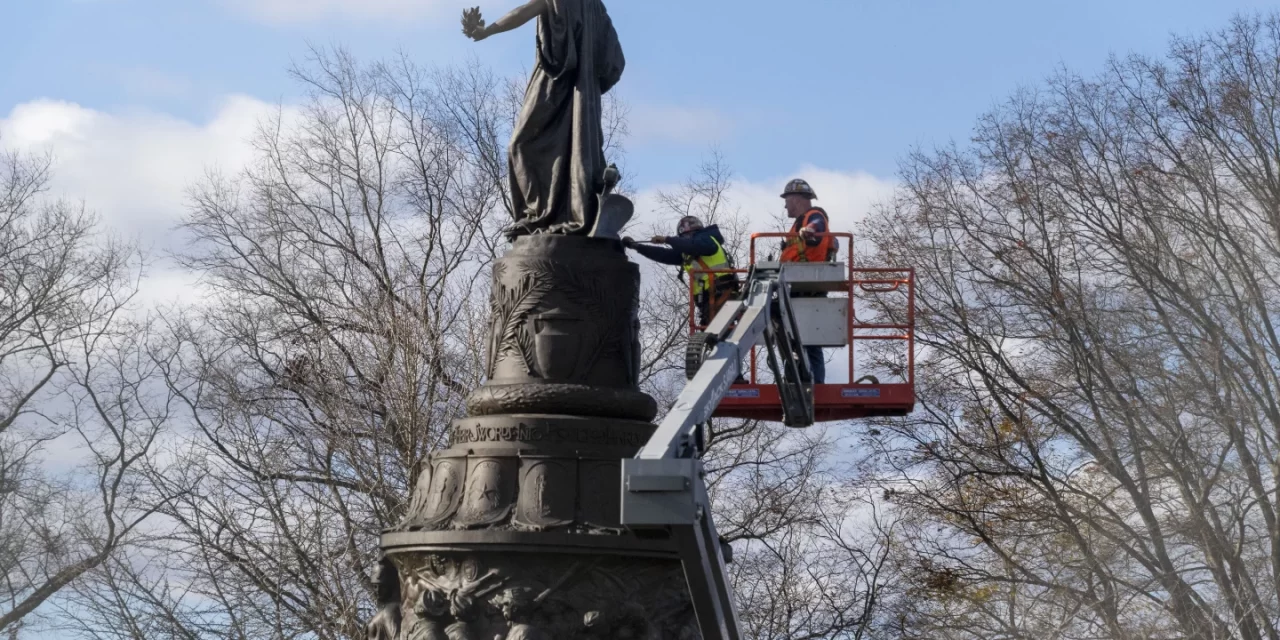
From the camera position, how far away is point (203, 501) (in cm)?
2223

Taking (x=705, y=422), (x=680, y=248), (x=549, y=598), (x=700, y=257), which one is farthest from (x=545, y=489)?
(x=700, y=257)

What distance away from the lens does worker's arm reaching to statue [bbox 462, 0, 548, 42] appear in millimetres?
11719

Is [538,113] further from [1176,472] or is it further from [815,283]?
[1176,472]

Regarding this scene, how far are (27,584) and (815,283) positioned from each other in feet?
39.7

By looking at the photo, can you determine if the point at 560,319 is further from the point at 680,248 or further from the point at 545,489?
the point at 680,248

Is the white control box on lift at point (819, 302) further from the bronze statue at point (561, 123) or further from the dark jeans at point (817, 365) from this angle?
the bronze statue at point (561, 123)

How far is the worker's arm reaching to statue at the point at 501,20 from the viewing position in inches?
461

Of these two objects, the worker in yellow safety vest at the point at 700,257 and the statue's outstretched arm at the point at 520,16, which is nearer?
the statue's outstretched arm at the point at 520,16

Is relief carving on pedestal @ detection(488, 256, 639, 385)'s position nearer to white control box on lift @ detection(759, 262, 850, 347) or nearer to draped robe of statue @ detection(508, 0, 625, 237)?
draped robe of statue @ detection(508, 0, 625, 237)

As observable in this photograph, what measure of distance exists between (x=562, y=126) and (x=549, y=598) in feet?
10.3

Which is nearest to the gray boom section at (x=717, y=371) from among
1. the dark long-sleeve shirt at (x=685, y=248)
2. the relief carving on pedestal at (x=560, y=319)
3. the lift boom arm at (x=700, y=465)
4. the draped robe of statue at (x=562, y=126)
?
the lift boom arm at (x=700, y=465)

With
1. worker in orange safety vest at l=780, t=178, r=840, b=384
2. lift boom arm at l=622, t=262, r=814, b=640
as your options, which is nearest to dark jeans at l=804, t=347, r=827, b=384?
worker in orange safety vest at l=780, t=178, r=840, b=384

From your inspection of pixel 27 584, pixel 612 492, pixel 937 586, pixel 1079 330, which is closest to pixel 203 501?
pixel 27 584

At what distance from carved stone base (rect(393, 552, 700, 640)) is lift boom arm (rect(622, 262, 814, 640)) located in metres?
1.28
